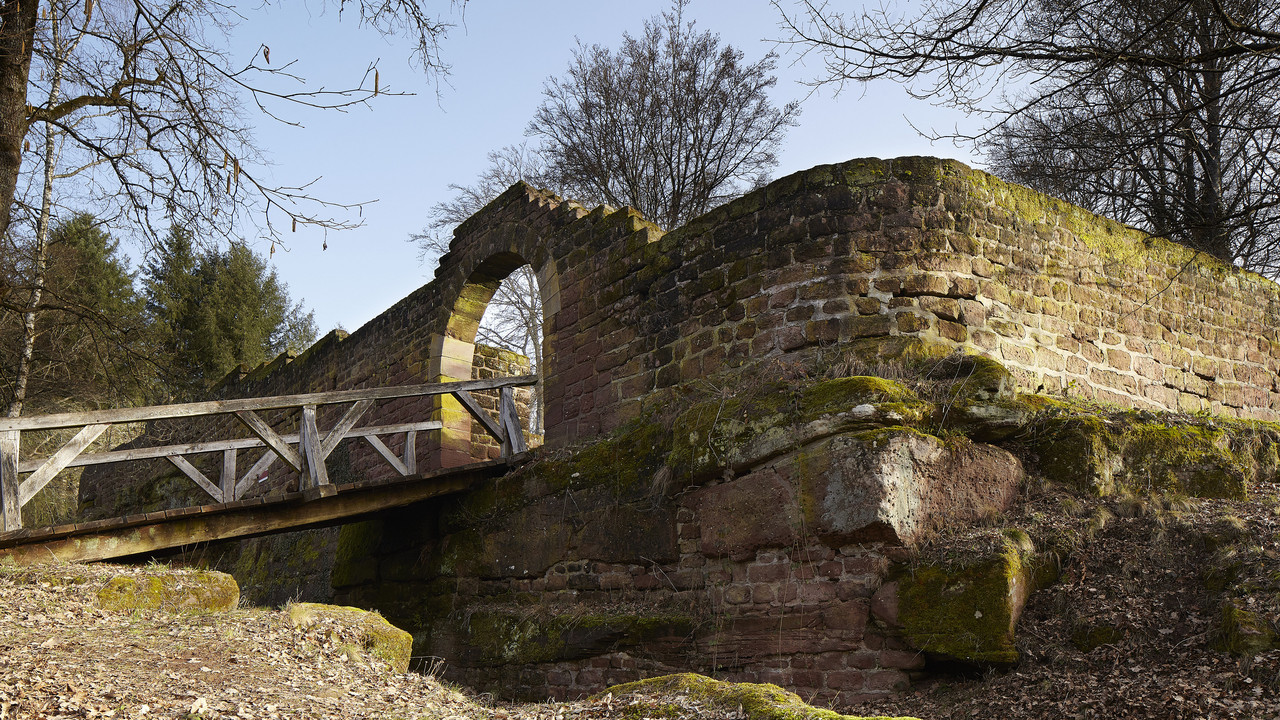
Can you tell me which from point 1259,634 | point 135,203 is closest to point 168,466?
point 135,203

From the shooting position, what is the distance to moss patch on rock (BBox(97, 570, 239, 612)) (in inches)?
214

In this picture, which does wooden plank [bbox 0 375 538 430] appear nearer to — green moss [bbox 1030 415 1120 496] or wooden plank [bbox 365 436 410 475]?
wooden plank [bbox 365 436 410 475]

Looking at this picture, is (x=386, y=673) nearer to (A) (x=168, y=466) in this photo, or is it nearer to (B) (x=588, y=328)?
(B) (x=588, y=328)

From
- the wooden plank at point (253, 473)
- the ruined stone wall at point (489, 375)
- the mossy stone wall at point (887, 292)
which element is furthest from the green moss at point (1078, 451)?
the ruined stone wall at point (489, 375)

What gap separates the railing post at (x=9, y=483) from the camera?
6.00 m

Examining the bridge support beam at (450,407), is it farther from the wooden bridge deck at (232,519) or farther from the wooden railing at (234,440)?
the wooden bridge deck at (232,519)

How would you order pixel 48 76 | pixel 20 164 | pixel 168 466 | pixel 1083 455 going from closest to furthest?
pixel 1083 455 < pixel 20 164 < pixel 48 76 < pixel 168 466

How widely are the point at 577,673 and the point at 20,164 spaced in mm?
5319

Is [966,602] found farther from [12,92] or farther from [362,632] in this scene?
[12,92]

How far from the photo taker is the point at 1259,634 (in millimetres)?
4324

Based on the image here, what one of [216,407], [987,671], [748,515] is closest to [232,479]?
[216,407]

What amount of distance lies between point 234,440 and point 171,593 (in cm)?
185

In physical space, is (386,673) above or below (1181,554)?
below

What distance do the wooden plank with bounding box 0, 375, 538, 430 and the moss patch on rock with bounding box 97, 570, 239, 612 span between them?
1.11 m
